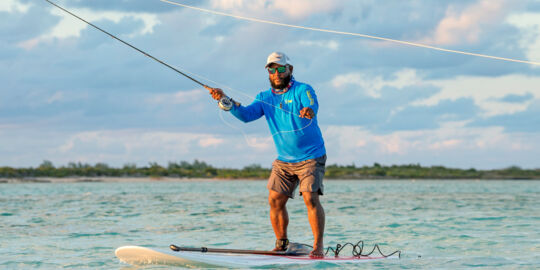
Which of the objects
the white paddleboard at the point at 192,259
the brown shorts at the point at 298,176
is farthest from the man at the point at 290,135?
the white paddleboard at the point at 192,259

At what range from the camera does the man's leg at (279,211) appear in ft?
26.5

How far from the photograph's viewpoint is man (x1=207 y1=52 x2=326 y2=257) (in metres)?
7.71

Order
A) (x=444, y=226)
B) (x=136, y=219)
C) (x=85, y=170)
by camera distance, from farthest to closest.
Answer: (x=85, y=170)
(x=136, y=219)
(x=444, y=226)

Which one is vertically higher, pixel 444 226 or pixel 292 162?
pixel 292 162

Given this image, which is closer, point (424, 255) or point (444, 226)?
point (424, 255)

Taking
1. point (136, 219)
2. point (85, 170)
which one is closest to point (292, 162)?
point (136, 219)

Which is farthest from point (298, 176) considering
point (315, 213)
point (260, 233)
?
point (260, 233)

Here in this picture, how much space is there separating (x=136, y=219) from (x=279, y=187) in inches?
357

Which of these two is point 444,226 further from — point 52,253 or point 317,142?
point 52,253

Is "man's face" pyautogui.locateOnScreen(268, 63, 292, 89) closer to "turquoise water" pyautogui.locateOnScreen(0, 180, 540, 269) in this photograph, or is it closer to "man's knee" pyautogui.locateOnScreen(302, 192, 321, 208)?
"man's knee" pyautogui.locateOnScreen(302, 192, 321, 208)

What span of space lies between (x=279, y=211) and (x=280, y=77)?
166 cm

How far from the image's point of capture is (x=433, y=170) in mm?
65312

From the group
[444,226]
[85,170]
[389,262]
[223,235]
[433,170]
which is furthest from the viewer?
[433,170]

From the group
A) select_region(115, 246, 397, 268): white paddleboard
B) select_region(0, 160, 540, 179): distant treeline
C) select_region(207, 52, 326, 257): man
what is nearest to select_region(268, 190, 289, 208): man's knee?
select_region(207, 52, 326, 257): man
